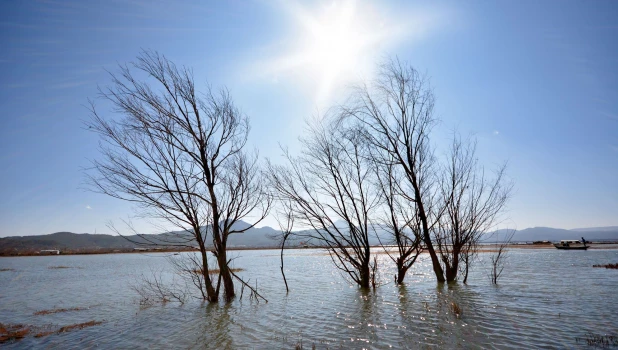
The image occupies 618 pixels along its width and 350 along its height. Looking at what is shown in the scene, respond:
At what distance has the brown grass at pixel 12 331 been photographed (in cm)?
1026

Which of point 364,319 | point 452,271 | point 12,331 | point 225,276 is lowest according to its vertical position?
point 12,331

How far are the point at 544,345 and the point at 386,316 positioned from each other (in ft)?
14.0

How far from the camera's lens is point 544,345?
670cm

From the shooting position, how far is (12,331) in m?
11.1

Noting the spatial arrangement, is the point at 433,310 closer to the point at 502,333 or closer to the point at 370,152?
the point at 502,333

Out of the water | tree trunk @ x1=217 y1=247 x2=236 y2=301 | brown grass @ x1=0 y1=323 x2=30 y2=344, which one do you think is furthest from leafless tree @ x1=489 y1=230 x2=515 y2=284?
brown grass @ x1=0 y1=323 x2=30 y2=344

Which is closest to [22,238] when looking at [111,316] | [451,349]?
[111,316]

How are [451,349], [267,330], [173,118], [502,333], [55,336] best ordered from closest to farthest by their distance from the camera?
1. [451,349]
2. [502,333]
3. [267,330]
4. [55,336]
5. [173,118]

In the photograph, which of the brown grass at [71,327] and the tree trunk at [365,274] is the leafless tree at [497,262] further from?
the brown grass at [71,327]

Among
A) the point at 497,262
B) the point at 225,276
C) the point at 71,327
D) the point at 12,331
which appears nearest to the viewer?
the point at 12,331

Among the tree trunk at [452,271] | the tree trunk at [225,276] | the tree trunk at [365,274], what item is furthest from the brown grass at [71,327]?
the tree trunk at [452,271]

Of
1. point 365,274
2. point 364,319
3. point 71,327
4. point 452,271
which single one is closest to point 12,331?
point 71,327

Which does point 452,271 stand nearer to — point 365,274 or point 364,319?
point 365,274

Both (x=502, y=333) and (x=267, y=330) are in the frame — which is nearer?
(x=502, y=333)
